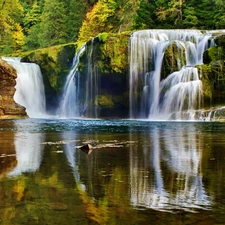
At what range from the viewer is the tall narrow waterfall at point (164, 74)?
87.3ft

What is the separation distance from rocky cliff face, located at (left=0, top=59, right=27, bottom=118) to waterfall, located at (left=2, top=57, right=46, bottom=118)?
3.51m

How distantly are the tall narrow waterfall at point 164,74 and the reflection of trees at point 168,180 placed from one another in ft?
58.2

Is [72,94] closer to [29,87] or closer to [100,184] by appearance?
[29,87]

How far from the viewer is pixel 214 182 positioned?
5.31m

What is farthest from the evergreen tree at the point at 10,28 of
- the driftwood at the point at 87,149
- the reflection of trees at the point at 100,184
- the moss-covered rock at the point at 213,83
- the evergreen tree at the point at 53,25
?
the reflection of trees at the point at 100,184

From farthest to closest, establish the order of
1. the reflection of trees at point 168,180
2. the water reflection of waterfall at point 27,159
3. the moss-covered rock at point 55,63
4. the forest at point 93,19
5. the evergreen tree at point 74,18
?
the evergreen tree at point 74,18 → the forest at point 93,19 → the moss-covered rock at point 55,63 → the water reflection of waterfall at point 27,159 → the reflection of trees at point 168,180

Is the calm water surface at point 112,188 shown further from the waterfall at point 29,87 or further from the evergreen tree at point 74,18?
the evergreen tree at point 74,18

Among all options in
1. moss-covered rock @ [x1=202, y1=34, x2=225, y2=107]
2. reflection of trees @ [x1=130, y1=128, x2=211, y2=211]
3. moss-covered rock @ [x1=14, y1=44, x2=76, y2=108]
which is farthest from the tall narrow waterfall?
reflection of trees @ [x1=130, y1=128, x2=211, y2=211]

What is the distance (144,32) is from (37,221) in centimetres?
3012

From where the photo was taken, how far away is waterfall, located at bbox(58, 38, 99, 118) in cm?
3297

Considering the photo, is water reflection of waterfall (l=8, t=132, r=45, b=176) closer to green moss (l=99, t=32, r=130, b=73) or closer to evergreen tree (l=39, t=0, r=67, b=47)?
green moss (l=99, t=32, r=130, b=73)

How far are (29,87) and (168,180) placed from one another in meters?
31.8

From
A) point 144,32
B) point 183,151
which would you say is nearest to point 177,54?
point 144,32

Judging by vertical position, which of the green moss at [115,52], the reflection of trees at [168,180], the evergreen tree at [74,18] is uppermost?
the evergreen tree at [74,18]
